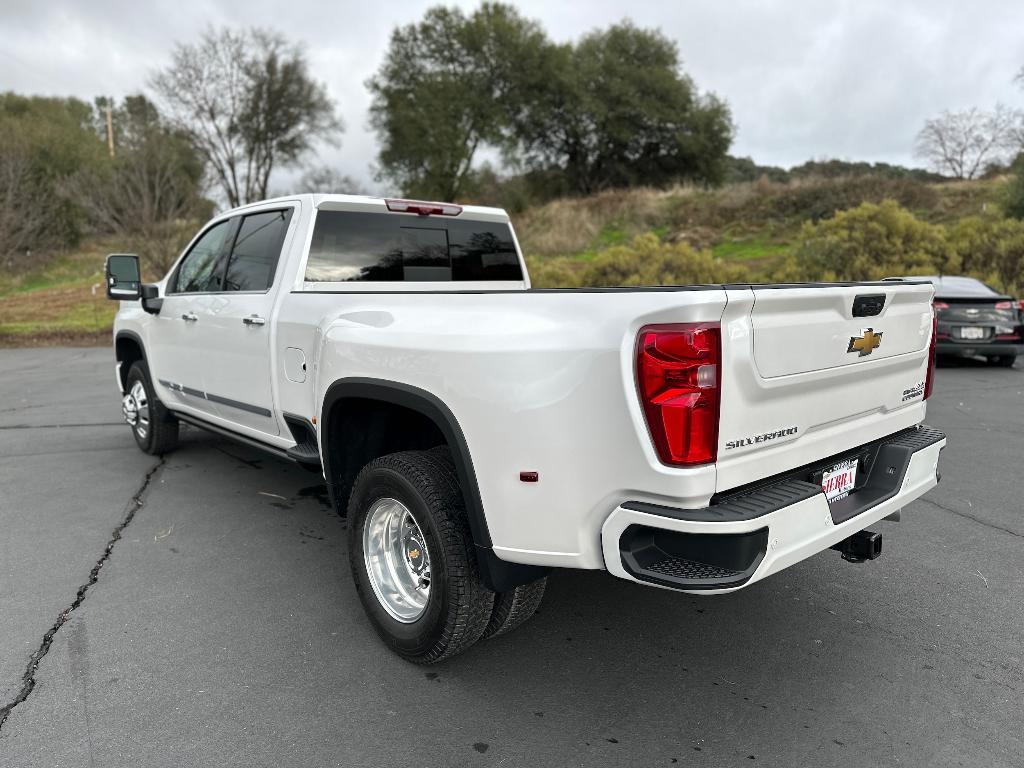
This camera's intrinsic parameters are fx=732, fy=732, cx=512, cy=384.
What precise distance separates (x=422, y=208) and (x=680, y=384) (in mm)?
2755

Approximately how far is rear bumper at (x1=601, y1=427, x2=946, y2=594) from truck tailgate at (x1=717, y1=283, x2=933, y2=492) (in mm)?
98

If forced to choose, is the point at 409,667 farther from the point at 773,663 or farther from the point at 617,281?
the point at 617,281

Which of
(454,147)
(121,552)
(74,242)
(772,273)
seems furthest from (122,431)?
(454,147)

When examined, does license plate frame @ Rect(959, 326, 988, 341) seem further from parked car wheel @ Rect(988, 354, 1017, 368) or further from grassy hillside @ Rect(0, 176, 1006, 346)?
grassy hillside @ Rect(0, 176, 1006, 346)

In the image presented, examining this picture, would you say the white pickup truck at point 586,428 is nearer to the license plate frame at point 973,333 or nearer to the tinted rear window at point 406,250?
the tinted rear window at point 406,250

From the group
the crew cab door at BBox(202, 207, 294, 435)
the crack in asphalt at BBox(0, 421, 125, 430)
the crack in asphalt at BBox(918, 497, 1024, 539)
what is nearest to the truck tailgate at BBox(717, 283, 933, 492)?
the crack in asphalt at BBox(918, 497, 1024, 539)

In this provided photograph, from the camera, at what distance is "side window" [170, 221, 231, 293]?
486 centimetres

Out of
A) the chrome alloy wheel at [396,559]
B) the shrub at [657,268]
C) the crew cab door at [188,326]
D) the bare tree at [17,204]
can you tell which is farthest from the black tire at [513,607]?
the bare tree at [17,204]

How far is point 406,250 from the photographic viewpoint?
447cm

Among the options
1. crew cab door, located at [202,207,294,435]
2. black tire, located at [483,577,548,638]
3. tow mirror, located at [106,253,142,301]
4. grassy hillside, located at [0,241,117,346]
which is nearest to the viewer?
black tire, located at [483,577,548,638]

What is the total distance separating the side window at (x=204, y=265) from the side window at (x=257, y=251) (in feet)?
0.75

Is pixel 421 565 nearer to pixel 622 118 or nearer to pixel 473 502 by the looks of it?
pixel 473 502

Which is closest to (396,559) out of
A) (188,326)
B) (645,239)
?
(188,326)

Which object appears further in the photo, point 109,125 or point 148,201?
point 109,125
